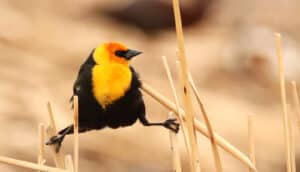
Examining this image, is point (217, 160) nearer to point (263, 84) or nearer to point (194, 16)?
point (263, 84)

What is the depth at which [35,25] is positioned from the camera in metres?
3.62

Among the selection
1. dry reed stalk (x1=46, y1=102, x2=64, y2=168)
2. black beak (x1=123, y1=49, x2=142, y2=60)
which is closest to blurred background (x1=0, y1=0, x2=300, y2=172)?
dry reed stalk (x1=46, y1=102, x2=64, y2=168)

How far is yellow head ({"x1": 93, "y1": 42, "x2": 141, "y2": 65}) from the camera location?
0.90 metres

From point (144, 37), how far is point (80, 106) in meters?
2.79

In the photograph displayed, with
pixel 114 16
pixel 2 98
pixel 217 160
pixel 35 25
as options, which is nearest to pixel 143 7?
pixel 114 16

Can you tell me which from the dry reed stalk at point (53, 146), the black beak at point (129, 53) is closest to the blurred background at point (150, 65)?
the dry reed stalk at point (53, 146)

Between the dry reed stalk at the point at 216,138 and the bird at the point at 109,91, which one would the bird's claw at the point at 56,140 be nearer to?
the bird at the point at 109,91

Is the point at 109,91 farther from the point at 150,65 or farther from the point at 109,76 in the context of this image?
the point at 150,65

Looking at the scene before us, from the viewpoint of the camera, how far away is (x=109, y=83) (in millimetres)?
891

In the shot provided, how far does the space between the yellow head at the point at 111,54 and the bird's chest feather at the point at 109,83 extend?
0.04 ft

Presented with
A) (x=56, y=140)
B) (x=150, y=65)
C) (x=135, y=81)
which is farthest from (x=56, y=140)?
(x=150, y=65)

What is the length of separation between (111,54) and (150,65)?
8.08 ft

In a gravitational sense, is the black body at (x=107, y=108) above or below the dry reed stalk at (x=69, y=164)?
above

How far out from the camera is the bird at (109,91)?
884 mm
